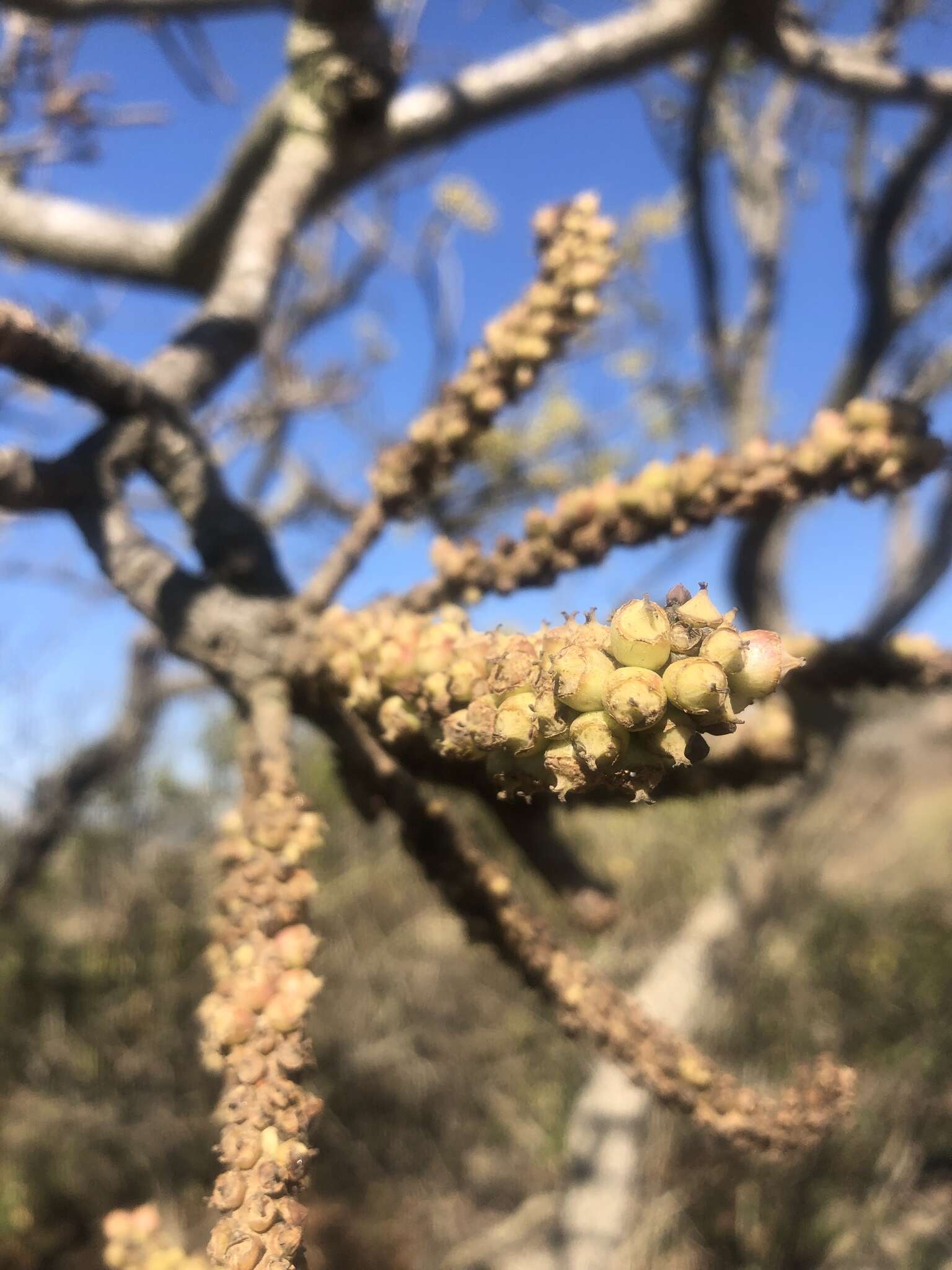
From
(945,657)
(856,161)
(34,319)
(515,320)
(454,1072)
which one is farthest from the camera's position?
(454,1072)

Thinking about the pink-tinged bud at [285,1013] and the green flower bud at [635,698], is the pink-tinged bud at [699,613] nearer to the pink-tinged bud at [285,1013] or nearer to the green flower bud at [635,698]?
the green flower bud at [635,698]

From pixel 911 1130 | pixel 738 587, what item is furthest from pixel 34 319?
pixel 911 1130

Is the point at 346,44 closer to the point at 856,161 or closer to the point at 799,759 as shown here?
the point at 799,759

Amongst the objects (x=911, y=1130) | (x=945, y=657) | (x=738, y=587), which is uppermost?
(x=945, y=657)

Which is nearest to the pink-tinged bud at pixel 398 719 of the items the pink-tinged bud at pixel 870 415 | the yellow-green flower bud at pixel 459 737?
the yellow-green flower bud at pixel 459 737

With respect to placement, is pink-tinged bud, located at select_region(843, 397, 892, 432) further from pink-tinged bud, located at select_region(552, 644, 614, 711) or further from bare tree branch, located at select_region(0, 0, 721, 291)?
bare tree branch, located at select_region(0, 0, 721, 291)

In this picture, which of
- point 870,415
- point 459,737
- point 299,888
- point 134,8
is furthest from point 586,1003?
point 134,8
